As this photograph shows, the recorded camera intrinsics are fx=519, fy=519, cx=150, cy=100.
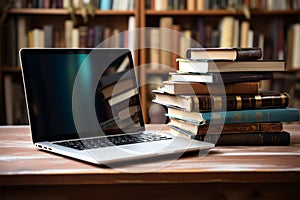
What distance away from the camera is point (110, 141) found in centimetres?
117

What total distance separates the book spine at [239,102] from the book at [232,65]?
7 centimetres

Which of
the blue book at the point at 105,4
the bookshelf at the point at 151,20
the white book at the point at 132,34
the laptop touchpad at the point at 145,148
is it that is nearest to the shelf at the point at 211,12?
the bookshelf at the point at 151,20

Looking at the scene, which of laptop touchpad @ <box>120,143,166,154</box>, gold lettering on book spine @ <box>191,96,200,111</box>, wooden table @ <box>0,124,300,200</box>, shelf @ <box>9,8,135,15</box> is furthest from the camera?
shelf @ <box>9,8,135,15</box>

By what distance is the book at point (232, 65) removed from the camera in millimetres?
1234

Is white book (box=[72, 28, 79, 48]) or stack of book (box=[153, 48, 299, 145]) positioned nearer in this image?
stack of book (box=[153, 48, 299, 145])

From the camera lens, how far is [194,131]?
121 cm

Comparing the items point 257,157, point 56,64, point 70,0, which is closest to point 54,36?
point 70,0

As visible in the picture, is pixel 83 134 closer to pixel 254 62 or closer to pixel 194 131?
pixel 194 131

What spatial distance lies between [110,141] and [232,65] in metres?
0.35

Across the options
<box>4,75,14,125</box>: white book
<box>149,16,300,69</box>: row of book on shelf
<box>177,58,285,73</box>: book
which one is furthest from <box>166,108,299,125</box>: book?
<box>4,75,14,125</box>: white book

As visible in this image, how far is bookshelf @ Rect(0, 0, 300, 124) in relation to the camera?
3.07 metres

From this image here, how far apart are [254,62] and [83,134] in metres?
0.45

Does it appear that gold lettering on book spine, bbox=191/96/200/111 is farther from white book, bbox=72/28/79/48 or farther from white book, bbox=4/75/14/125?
white book, bbox=4/75/14/125

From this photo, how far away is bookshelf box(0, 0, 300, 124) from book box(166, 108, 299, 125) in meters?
1.68
